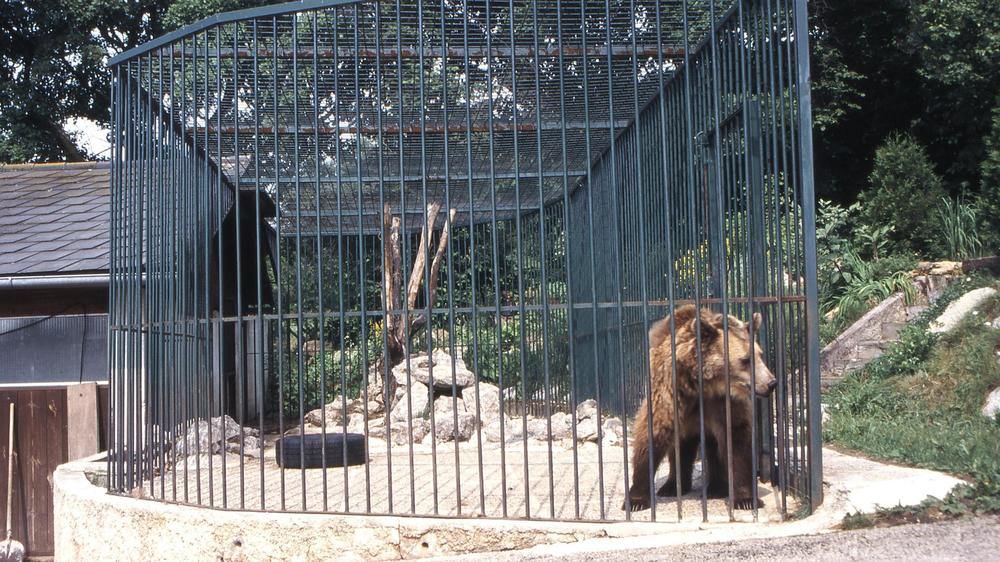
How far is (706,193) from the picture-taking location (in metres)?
6.29

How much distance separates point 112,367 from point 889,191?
13.2m

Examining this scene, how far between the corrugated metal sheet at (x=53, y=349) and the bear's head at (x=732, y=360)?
25.4 feet

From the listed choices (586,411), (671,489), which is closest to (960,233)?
(586,411)

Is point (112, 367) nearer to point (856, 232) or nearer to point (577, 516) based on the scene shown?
point (577, 516)

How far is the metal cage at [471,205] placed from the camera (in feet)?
17.5

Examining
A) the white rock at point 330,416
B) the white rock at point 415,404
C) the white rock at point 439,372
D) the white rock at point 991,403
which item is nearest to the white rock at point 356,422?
the white rock at point 330,416

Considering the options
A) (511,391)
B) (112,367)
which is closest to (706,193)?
(112,367)

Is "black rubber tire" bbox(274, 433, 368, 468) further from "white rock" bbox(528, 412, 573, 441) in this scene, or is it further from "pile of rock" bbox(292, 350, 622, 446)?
"white rock" bbox(528, 412, 573, 441)

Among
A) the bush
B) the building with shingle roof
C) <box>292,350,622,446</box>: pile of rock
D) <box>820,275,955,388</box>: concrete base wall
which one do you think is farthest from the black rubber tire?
the bush

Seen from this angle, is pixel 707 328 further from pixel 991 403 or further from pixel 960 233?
pixel 960 233

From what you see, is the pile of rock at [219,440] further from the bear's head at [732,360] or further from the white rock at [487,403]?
the bear's head at [732,360]

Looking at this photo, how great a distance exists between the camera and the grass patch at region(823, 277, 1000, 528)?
4766 mm

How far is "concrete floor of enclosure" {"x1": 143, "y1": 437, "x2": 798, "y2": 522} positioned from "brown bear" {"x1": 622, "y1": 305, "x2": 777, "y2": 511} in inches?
8.8

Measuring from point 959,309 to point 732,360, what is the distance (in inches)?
294
